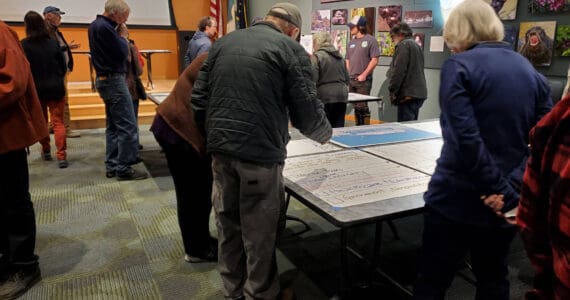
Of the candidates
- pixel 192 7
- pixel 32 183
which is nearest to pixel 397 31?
pixel 32 183

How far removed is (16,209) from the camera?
2.06 meters

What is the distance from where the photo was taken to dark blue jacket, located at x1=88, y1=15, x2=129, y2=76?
11.5ft

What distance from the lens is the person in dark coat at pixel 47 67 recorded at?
4.11 meters

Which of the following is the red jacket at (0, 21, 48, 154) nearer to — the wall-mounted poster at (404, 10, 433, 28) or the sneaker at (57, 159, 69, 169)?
the sneaker at (57, 159, 69, 169)

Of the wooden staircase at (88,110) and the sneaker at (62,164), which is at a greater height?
the wooden staircase at (88,110)

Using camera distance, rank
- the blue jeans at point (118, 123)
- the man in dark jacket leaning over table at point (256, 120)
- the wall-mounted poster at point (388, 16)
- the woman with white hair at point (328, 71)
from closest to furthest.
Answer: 1. the man in dark jacket leaning over table at point (256, 120)
2. the blue jeans at point (118, 123)
3. the woman with white hair at point (328, 71)
4. the wall-mounted poster at point (388, 16)

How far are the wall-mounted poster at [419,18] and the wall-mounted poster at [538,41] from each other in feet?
4.28

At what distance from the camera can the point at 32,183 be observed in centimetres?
384

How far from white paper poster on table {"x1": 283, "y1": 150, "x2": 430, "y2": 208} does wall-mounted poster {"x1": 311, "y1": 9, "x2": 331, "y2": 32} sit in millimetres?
5304

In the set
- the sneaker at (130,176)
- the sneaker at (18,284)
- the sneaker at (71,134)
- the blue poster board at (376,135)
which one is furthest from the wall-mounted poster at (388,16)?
the sneaker at (18,284)

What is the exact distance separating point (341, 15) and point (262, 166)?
5805 millimetres

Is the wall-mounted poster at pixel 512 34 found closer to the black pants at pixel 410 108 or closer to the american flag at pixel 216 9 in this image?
the black pants at pixel 410 108

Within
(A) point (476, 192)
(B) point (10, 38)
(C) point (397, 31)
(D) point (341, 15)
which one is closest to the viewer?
(A) point (476, 192)

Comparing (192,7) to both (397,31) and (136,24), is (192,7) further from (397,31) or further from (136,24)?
(397,31)
